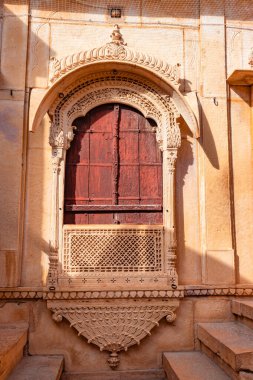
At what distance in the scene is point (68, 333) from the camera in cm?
514

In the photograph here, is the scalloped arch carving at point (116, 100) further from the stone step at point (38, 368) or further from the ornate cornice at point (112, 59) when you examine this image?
the stone step at point (38, 368)

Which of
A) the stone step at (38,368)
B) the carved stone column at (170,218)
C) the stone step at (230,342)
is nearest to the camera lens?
the stone step at (230,342)

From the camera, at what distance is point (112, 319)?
5.10m

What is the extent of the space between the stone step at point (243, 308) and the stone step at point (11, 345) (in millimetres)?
2573

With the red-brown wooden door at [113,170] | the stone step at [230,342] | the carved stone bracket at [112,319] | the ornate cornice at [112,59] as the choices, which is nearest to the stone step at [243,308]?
the stone step at [230,342]

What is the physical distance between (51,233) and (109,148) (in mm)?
1355

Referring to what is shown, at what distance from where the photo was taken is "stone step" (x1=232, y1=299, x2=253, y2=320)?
4.75 meters

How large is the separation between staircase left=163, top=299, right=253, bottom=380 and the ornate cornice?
10.1 feet

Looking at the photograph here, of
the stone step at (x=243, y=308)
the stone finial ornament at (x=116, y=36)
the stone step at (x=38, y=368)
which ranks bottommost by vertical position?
the stone step at (x=38, y=368)

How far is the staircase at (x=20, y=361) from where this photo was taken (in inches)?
163

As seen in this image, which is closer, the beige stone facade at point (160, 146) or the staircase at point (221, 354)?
the staircase at point (221, 354)

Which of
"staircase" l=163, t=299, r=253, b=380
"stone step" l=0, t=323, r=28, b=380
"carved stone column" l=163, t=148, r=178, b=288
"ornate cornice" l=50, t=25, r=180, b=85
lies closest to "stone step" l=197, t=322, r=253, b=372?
"staircase" l=163, t=299, r=253, b=380

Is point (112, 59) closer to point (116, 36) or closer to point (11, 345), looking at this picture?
point (116, 36)

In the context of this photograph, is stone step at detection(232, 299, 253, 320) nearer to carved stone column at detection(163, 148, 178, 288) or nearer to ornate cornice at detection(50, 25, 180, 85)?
carved stone column at detection(163, 148, 178, 288)
